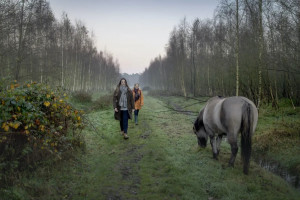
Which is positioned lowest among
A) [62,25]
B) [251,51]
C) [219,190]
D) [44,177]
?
[219,190]

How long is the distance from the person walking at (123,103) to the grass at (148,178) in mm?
1427

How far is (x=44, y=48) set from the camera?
558 inches

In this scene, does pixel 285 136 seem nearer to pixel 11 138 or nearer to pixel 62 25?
pixel 11 138

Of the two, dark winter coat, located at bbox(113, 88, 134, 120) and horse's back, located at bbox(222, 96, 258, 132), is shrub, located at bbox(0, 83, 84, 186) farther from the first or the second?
horse's back, located at bbox(222, 96, 258, 132)

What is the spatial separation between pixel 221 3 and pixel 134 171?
1275 cm

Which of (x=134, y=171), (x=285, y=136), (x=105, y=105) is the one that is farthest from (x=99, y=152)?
(x=105, y=105)

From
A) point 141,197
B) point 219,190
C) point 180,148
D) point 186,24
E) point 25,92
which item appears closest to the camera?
point 141,197

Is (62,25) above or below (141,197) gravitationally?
above

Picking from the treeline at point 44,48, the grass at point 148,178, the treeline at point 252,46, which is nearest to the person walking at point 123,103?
the grass at point 148,178

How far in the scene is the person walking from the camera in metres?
7.91

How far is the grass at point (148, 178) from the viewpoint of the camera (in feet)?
12.2

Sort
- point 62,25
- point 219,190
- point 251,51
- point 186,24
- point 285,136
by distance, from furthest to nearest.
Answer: point 186,24, point 62,25, point 251,51, point 285,136, point 219,190

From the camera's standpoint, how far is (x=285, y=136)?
7445 millimetres

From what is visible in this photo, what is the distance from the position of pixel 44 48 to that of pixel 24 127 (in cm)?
1219
